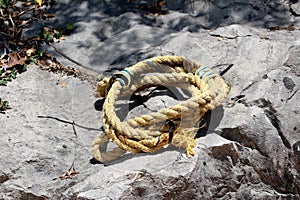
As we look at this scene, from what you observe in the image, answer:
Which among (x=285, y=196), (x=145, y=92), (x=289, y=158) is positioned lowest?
(x=285, y=196)

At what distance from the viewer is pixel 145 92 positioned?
2996mm

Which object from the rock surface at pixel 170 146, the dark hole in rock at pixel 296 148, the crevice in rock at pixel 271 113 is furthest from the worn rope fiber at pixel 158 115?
the dark hole in rock at pixel 296 148

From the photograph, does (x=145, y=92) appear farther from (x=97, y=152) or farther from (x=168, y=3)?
(x=168, y=3)

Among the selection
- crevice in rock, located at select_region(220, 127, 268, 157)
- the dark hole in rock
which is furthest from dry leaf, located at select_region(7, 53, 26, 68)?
the dark hole in rock

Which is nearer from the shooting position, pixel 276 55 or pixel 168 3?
pixel 276 55

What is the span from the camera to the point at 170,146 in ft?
8.55

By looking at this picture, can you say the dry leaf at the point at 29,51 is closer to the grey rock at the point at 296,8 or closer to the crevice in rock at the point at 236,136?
the crevice in rock at the point at 236,136

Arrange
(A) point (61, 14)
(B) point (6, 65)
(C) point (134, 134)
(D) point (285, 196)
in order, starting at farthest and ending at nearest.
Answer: (A) point (61, 14), (B) point (6, 65), (D) point (285, 196), (C) point (134, 134)

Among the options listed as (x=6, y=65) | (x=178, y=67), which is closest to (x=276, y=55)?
(x=178, y=67)

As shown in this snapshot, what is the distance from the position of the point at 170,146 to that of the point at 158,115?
17cm

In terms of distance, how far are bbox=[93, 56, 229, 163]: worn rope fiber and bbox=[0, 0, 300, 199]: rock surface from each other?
0.07 metres

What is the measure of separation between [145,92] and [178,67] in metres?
0.24

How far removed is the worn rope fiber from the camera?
2549 millimetres

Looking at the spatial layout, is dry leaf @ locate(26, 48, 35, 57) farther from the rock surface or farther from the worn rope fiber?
the worn rope fiber
